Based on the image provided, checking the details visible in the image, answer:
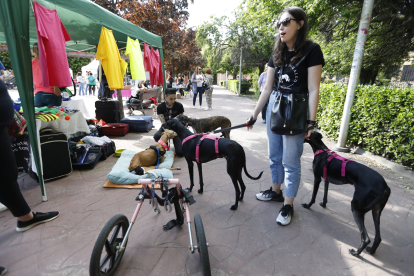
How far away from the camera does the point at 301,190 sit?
3.10 meters

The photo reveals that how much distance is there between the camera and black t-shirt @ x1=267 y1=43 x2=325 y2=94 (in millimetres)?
1898

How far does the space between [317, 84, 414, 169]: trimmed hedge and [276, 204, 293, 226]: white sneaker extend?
255 centimetres

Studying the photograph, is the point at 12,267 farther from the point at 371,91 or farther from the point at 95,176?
the point at 371,91

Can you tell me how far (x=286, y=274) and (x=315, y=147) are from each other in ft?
4.62

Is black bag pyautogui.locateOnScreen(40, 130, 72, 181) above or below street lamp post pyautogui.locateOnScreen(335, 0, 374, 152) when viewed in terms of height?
below

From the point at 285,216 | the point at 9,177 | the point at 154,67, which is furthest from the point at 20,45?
the point at 154,67

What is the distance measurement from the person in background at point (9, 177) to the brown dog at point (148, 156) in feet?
4.89

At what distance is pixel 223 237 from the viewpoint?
2162 millimetres

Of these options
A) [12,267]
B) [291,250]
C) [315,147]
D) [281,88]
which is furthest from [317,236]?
[12,267]

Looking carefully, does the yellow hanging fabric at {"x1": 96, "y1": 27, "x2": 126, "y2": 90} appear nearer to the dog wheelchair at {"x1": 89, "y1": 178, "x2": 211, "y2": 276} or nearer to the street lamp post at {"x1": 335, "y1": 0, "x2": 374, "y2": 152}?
the dog wheelchair at {"x1": 89, "y1": 178, "x2": 211, "y2": 276}

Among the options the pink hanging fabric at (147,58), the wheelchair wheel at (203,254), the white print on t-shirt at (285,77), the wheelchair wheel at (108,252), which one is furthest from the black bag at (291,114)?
the pink hanging fabric at (147,58)

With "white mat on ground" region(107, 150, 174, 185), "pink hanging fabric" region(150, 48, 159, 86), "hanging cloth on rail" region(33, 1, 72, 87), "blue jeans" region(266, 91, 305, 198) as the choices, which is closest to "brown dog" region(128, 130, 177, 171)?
"white mat on ground" region(107, 150, 174, 185)

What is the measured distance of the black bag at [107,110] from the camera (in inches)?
246

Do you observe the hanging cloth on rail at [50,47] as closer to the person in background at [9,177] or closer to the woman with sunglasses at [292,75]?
the person in background at [9,177]
